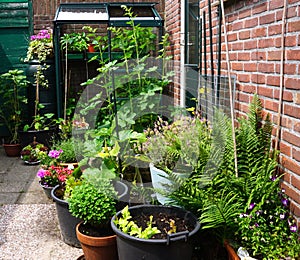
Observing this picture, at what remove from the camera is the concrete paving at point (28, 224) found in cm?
283

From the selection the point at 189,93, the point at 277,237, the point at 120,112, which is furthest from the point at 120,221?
the point at 189,93

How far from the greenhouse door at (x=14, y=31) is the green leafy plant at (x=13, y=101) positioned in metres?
0.33

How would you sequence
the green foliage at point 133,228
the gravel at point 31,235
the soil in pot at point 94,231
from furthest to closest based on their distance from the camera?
the gravel at point 31,235 < the soil in pot at point 94,231 < the green foliage at point 133,228

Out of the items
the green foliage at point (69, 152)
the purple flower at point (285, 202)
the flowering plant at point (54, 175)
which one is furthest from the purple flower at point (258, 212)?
the green foliage at point (69, 152)

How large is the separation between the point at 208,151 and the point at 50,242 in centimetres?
138

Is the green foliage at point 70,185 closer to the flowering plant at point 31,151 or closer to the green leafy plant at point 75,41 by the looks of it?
the flowering plant at point 31,151

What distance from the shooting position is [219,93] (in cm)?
329

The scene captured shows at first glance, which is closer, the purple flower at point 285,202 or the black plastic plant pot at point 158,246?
the black plastic plant pot at point 158,246

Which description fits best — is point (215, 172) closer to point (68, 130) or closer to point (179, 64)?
point (179, 64)

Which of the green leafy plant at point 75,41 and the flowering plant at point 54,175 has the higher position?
the green leafy plant at point 75,41

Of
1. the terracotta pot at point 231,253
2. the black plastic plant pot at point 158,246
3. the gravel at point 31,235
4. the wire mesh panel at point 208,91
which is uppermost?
the wire mesh panel at point 208,91

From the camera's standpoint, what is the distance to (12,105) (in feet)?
19.1

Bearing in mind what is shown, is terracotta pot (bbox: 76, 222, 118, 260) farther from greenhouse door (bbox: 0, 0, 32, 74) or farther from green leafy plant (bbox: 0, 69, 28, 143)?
greenhouse door (bbox: 0, 0, 32, 74)

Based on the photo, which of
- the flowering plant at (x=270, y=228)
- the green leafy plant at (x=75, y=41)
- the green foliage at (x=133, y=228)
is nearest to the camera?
the flowering plant at (x=270, y=228)
